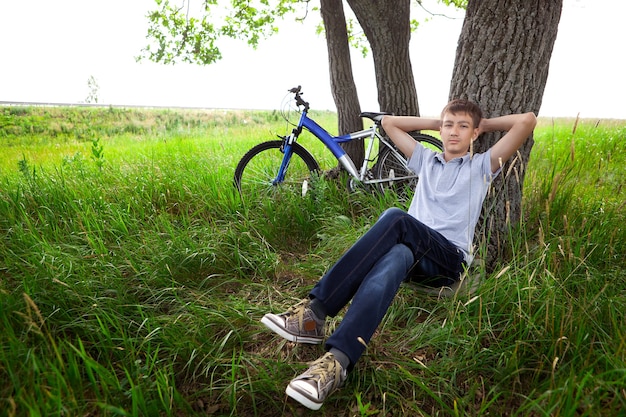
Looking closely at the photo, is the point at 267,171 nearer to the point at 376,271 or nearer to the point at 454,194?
the point at 454,194

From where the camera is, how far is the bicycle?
447cm

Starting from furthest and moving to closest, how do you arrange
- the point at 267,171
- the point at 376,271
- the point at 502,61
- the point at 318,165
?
the point at 267,171 → the point at 318,165 → the point at 502,61 → the point at 376,271

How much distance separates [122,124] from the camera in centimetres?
1134

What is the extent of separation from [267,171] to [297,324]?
2.65 metres

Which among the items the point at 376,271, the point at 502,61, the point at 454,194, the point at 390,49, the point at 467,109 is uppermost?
the point at 390,49

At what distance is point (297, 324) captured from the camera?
7.68 ft

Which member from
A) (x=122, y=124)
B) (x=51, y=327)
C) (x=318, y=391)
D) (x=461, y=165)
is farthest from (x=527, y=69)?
(x=122, y=124)

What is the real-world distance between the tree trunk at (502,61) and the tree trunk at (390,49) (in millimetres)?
1510

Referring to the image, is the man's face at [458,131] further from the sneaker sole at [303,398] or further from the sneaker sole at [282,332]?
the sneaker sole at [303,398]

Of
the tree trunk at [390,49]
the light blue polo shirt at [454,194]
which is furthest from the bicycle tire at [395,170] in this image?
the light blue polo shirt at [454,194]

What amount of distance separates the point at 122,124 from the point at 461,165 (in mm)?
10483

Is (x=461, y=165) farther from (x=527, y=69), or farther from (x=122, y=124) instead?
(x=122, y=124)

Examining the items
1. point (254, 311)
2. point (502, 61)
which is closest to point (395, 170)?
point (502, 61)

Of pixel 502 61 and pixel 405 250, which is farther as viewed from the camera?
pixel 502 61
